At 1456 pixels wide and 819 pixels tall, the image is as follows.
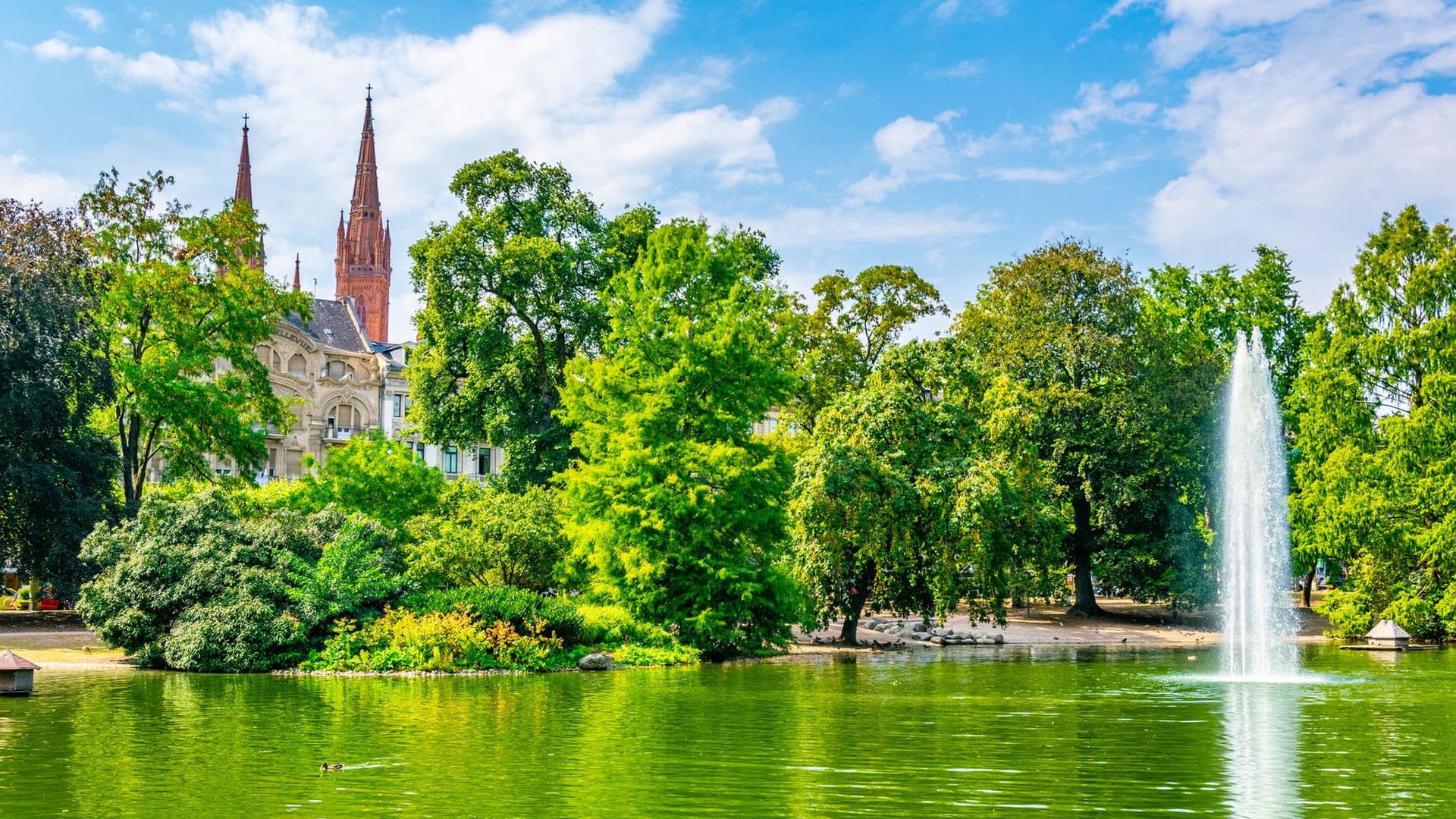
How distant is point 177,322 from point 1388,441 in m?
46.8

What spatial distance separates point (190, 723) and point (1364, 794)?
1702cm

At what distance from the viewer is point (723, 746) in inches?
670

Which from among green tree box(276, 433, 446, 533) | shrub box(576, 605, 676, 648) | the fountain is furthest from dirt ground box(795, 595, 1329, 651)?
green tree box(276, 433, 446, 533)

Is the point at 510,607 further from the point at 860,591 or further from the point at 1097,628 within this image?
the point at 1097,628

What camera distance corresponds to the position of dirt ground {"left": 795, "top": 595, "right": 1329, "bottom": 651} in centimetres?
4400

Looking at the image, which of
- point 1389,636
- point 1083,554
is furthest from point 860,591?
point 1083,554

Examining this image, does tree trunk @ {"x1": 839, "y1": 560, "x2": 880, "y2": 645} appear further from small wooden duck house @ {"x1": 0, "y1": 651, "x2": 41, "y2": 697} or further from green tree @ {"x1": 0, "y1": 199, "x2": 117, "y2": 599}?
green tree @ {"x1": 0, "y1": 199, "x2": 117, "y2": 599}

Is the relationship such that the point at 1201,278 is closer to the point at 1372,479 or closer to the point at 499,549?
the point at 1372,479

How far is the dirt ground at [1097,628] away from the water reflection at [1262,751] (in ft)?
60.4

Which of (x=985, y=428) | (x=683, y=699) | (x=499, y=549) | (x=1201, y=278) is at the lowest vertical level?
(x=683, y=699)

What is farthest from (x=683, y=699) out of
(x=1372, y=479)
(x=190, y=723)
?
(x=1372, y=479)

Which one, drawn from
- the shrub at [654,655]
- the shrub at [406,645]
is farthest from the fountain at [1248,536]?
the shrub at [406,645]

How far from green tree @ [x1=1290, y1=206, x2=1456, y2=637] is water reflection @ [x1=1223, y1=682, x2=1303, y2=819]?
23734mm

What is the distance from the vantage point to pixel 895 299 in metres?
56.8
